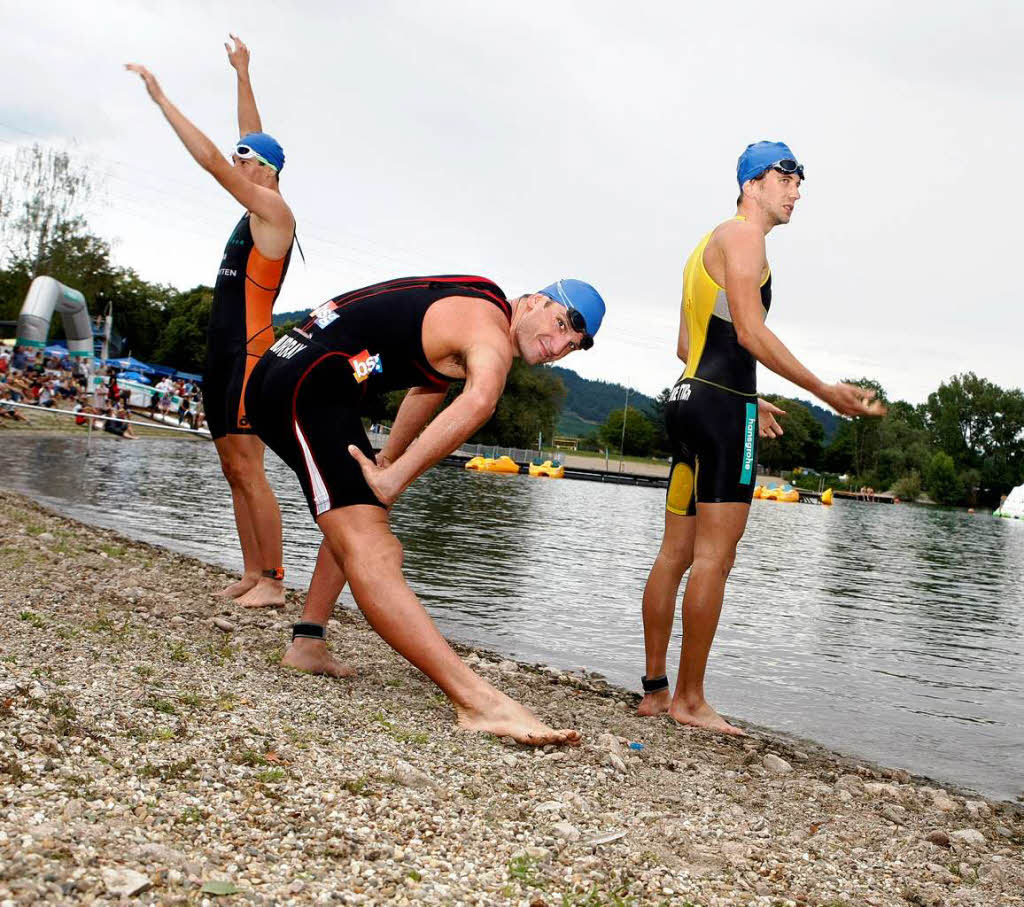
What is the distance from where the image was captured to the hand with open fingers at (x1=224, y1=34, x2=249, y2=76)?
6047mm

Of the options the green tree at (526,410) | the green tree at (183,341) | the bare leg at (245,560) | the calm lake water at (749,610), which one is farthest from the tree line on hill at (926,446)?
the bare leg at (245,560)

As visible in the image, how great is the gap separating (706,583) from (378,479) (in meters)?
1.65

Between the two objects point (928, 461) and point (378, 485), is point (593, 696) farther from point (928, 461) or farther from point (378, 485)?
point (928, 461)

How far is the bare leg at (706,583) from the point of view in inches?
173

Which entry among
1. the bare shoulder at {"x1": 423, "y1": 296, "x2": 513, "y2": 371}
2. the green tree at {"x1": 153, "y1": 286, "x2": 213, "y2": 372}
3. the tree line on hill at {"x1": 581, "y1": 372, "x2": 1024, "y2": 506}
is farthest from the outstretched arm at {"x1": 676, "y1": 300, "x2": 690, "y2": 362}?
the tree line on hill at {"x1": 581, "y1": 372, "x2": 1024, "y2": 506}

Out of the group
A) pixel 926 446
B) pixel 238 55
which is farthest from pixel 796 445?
pixel 238 55

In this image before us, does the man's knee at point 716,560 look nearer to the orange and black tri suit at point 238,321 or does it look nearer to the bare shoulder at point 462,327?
the bare shoulder at point 462,327

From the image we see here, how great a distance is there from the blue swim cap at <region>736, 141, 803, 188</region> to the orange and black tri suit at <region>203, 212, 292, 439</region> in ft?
8.07

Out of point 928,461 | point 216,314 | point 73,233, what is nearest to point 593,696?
point 216,314

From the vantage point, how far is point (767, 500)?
7288 cm

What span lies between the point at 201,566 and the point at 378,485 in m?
4.63

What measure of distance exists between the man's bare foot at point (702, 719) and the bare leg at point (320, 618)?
4.81 feet

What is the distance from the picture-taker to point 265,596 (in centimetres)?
579

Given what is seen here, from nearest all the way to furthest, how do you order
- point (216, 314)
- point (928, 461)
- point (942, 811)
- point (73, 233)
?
point (942, 811), point (216, 314), point (73, 233), point (928, 461)
